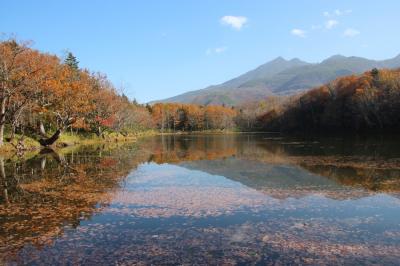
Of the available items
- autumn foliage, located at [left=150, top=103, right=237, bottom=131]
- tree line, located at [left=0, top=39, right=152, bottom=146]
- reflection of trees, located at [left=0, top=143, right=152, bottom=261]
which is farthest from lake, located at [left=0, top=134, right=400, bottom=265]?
autumn foliage, located at [left=150, top=103, right=237, bottom=131]

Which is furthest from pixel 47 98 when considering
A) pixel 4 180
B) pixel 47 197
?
pixel 47 197

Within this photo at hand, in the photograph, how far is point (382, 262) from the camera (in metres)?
9.88

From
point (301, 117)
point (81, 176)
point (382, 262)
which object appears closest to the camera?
point (382, 262)

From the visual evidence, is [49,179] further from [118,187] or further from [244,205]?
[244,205]

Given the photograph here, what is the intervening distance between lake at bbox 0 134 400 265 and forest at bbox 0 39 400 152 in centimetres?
2174

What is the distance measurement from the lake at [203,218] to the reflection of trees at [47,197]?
0.17ft

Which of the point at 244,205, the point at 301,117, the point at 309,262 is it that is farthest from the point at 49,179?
the point at 301,117

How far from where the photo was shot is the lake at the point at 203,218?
1075cm

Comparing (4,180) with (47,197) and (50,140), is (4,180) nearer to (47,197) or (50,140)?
(47,197)

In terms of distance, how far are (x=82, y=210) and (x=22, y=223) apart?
262cm

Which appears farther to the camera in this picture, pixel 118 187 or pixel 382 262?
pixel 118 187

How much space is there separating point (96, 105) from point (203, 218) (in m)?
64.4

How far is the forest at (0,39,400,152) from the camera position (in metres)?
45.6

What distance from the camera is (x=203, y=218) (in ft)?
48.7
